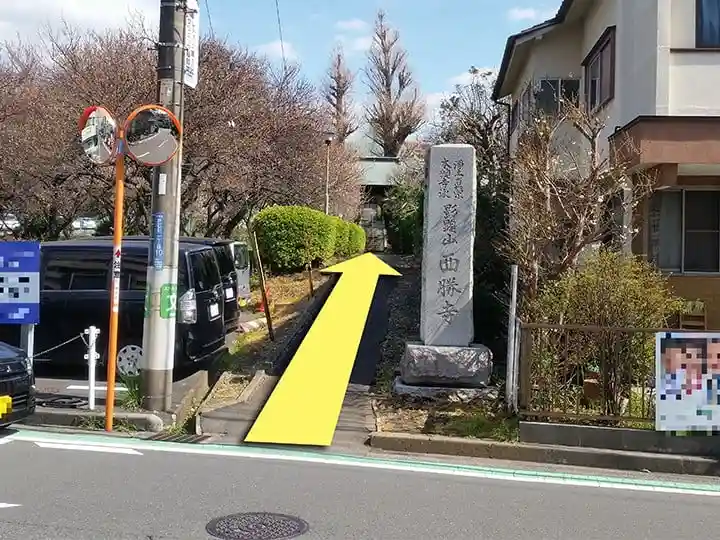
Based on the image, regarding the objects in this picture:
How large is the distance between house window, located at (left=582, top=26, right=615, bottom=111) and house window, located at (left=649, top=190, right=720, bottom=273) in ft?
7.67

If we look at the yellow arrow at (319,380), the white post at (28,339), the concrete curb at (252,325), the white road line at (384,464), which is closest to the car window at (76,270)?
the white post at (28,339)

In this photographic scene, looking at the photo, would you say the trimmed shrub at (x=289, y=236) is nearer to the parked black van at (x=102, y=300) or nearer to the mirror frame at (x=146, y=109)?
the parked black van at (x=102, y=300)

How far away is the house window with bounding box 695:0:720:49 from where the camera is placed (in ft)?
37.9

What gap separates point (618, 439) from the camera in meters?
7.38

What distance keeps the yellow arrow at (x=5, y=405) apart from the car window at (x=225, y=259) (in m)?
4.33

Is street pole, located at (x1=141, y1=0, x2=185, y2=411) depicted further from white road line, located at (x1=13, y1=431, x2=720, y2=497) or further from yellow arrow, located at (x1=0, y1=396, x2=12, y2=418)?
yellow arrow, located at (x1=0, y1=396, x2=12, y2=418)

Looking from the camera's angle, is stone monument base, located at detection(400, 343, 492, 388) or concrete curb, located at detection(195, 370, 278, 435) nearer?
concrete curb, located at detection(195, 370, 278, 435)

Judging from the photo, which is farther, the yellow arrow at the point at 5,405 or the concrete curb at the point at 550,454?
the yellow arrow at the point at 5,405

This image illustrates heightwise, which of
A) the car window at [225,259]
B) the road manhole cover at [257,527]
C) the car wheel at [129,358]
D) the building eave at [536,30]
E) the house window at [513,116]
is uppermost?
the building eave at [536,30]

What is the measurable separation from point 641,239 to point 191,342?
24.5ft

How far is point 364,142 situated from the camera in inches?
1991

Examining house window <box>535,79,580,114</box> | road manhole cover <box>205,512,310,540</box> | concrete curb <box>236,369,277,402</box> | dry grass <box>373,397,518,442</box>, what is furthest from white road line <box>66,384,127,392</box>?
house window <box>535,79,580,114</box>

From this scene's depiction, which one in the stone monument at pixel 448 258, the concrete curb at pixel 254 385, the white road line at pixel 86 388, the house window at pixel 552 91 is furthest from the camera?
the house window at pixel 552 91

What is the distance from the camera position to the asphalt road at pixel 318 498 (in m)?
5.15
